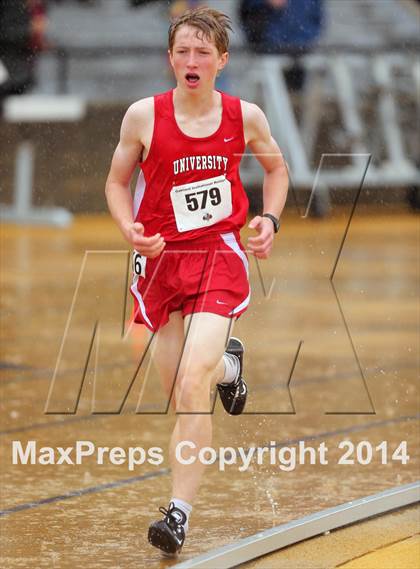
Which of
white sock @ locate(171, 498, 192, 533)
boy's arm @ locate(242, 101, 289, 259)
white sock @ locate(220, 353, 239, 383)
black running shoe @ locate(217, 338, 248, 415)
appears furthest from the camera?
black running shoe @ locate(217, 338, 248, 415)

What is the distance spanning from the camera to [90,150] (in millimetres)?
19688

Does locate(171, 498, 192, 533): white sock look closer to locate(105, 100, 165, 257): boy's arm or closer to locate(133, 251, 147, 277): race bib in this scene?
locate(133, 251, 147, 277): race bib

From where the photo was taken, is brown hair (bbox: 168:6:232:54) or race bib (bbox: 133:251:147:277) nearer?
brown hair (bbox: 168:6:232:54)

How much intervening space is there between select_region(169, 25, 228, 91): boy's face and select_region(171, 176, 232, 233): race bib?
0.32m

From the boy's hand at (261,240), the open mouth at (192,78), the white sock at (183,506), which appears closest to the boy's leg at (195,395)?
the white sock at (183,506)

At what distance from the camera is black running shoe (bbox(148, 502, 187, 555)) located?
15.9ft

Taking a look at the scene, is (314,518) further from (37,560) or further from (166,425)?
(166,425)

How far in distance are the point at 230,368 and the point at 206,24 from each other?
4.18 ft

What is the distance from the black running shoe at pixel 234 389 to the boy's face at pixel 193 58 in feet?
3.49

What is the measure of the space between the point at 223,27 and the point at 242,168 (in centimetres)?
1251

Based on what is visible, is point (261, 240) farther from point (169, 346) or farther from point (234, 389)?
point (234, 389)

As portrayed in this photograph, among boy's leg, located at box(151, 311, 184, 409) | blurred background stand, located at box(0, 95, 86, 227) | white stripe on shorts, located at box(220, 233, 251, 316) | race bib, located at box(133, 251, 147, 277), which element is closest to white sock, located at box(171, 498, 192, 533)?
boy's leg, located at box(151, 311, 184, 409)

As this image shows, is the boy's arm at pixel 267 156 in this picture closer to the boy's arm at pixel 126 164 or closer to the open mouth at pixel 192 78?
the open mouth at pixel 192 78

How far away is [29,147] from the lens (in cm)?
1803
